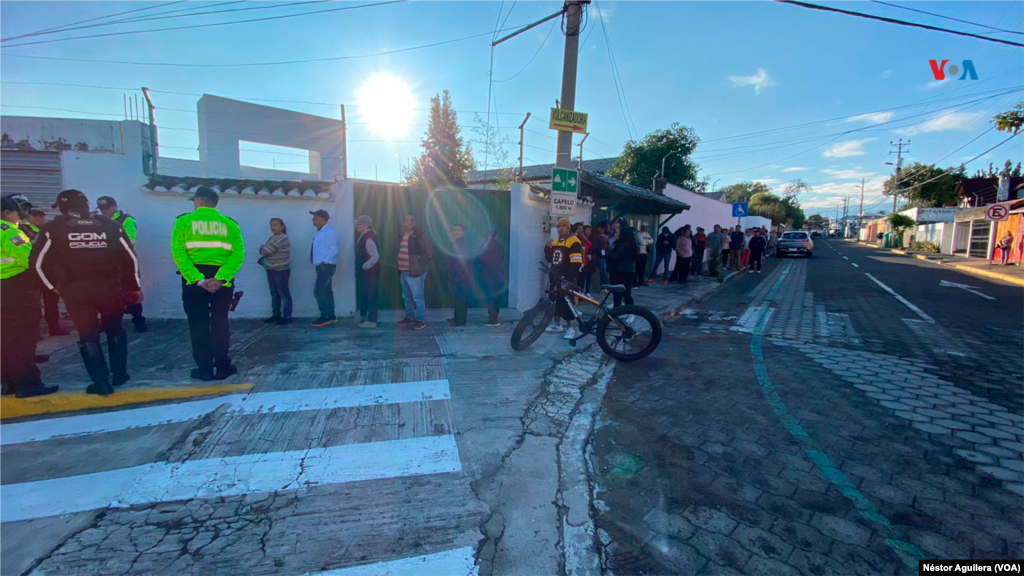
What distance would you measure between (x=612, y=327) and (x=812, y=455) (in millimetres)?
2520

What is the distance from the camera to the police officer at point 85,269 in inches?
152

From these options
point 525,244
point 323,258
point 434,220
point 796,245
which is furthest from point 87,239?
point 796,245

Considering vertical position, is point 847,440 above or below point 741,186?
below

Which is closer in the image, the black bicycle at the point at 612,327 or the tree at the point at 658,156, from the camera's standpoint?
the black bicycle at the point at 612,327

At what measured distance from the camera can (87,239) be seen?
392cm

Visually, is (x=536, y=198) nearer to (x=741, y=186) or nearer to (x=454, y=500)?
(x=454, y=500)

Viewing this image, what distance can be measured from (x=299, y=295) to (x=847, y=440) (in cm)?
712

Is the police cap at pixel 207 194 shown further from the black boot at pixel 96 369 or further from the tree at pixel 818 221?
the tree at pixel 818 221

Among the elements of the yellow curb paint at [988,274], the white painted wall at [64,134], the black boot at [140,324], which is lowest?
the black boot at [140,324]

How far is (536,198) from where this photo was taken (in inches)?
322

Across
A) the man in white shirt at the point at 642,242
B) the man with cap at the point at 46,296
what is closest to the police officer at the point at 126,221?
the man with cap at the point at 46,296

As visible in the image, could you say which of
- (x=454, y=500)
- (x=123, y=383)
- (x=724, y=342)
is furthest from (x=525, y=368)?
(x=123, y=383)

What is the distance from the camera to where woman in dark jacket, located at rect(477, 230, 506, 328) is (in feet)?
22.0

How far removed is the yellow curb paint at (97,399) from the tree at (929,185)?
54662mm
